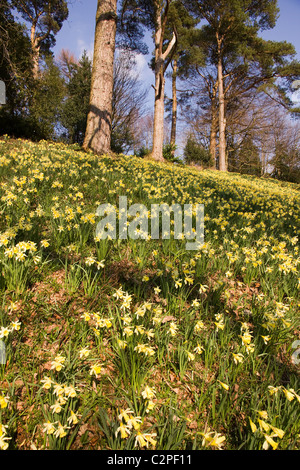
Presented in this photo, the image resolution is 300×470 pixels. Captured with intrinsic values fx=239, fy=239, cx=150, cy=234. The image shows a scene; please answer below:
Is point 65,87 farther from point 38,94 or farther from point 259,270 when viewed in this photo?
point 259,270

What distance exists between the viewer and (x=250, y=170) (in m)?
32.2

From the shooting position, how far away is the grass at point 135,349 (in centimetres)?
112

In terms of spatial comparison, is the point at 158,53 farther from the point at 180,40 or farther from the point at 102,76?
the point at 180,40

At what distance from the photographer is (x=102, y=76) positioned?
673 cm

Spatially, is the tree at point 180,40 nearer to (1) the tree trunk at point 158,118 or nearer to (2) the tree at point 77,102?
(1) the tree trunk at point 158,118

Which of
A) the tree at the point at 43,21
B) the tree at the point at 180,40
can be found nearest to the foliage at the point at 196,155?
the tree at the point at 180,40

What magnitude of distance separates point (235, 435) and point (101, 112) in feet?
24.3

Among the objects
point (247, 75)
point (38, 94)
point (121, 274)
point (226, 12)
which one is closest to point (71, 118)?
point (38, 94)

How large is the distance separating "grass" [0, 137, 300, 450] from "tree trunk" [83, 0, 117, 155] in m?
5.07

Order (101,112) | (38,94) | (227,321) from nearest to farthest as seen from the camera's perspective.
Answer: (227,321), (101,112), (38,94)

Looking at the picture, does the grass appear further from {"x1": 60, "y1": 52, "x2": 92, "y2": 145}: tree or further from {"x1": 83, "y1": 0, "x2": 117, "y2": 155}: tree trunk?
{"x1": 60, "y1": 52, "x2": 92, "y2": 145}: tree

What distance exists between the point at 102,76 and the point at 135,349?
297 inches

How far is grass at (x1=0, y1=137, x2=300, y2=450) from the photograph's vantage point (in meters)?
1.12

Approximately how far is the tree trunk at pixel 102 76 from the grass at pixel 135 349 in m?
5.07
